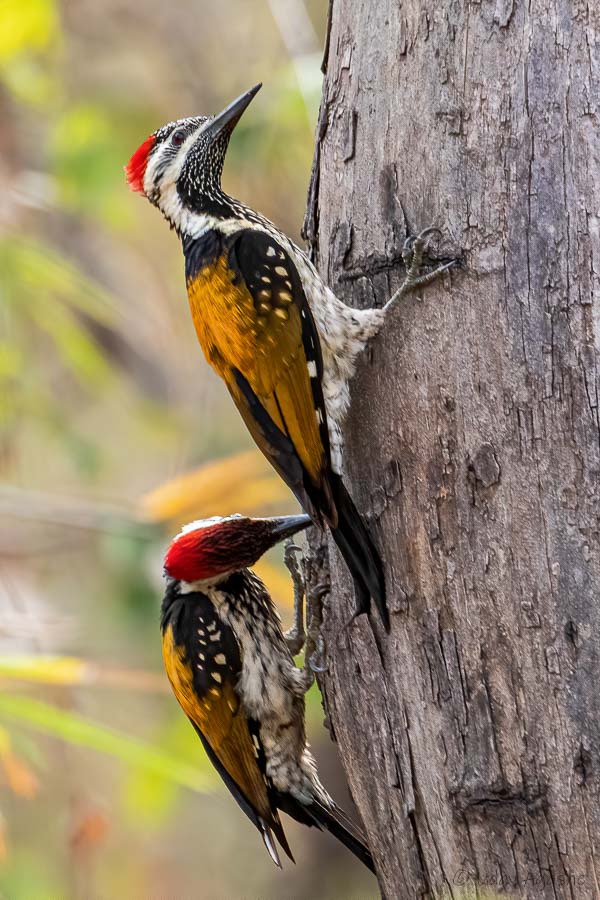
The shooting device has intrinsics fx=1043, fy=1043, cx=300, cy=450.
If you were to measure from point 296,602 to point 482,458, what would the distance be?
39.9 inches

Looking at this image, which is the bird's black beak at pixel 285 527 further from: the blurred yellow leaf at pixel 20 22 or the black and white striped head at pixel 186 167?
the blurred yellow leaf at pixel 20 22

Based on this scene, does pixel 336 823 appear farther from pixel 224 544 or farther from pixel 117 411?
pixel 117 411

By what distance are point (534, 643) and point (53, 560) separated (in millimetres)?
5208

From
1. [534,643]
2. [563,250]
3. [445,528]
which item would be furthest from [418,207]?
[534,643]

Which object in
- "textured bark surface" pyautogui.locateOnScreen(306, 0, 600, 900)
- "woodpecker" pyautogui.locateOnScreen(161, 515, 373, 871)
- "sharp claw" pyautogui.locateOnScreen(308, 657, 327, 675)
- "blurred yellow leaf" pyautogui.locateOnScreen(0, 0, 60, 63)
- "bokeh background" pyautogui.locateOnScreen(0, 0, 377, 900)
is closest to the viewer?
"textured bark surface" pyautogui.locateOnScreen(306, 0, 600, 900)

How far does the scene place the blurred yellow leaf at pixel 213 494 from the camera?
14.6ft

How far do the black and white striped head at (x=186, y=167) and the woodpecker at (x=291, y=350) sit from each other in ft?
0.69

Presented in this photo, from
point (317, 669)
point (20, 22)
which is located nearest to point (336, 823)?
point (317, 669)

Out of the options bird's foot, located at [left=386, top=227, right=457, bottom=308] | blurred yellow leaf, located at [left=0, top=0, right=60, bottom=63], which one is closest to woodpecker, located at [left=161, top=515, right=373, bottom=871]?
bird's foot, located at [left=386, top=227, right=457, bottom=308]

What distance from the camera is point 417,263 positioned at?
2.40 meters

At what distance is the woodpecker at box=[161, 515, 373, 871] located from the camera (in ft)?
9.95

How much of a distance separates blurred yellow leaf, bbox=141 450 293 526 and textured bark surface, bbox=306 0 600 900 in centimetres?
194

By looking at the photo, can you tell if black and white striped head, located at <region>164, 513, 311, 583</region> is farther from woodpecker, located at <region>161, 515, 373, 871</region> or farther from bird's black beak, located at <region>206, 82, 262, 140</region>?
bird's black beak, located at <region>206, 82, 262, 140</region>

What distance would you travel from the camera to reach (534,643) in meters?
2.20
